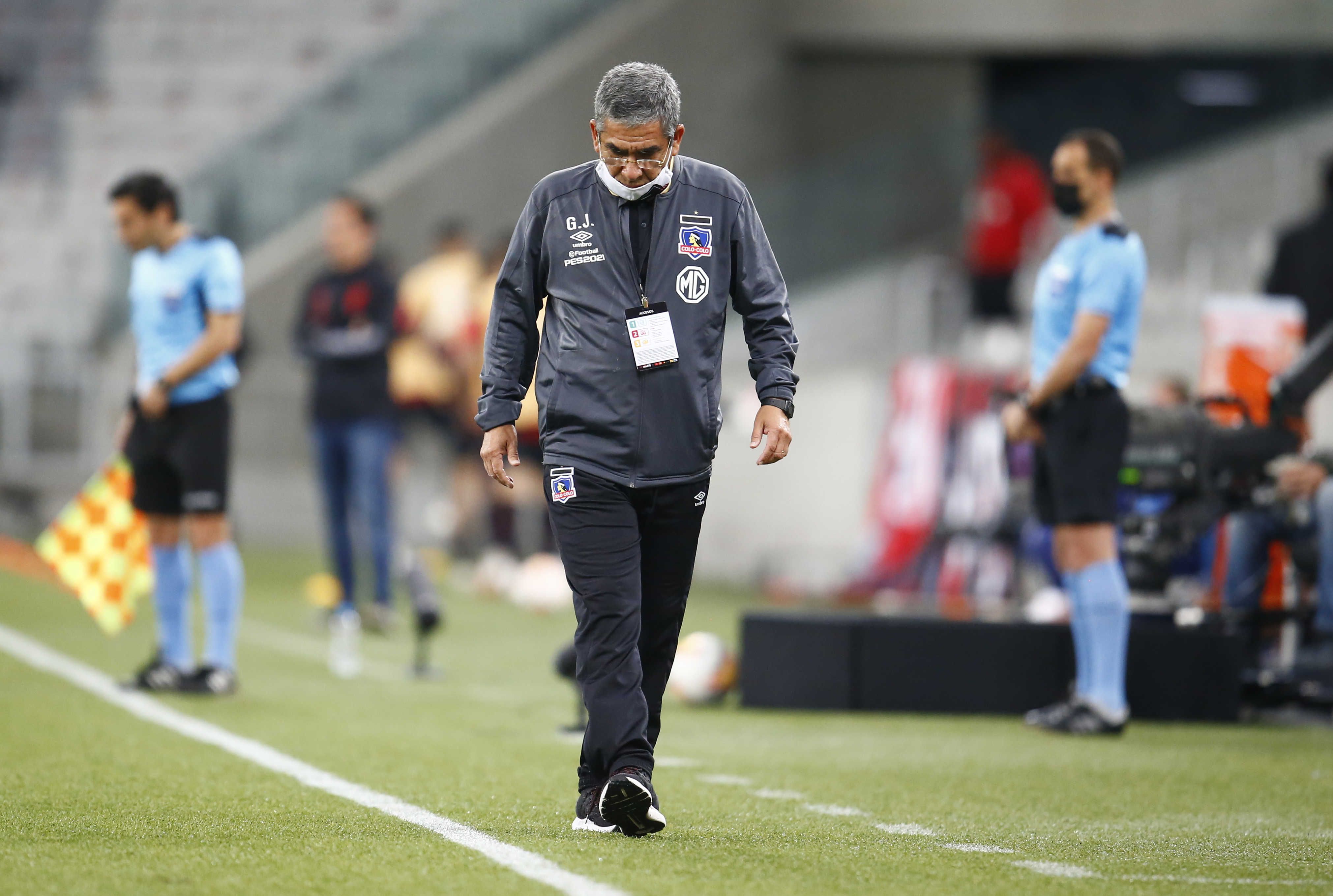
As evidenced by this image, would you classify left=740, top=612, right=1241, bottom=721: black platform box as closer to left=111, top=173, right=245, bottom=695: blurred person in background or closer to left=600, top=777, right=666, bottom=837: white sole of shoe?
left=111, top=173, right=245, bottom=695: blurred person in background

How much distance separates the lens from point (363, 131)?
60.3 feet

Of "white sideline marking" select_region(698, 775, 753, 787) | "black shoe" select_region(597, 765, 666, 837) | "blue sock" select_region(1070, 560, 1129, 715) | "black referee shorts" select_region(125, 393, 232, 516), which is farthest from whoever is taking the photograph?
"black referee shorts" select_region(125, 393, 232, 516)

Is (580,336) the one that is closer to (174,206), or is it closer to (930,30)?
(174,206)

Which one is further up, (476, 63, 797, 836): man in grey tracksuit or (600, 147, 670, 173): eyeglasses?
(600, 147, 670, 173): eyeglasses

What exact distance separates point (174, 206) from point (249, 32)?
Result: 14.5 metres

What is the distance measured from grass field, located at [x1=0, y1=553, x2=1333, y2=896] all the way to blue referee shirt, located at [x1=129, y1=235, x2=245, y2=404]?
4.46 ft

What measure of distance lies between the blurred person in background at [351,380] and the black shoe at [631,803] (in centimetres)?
624

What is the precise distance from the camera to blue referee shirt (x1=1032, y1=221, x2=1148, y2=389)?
7328 millimetres

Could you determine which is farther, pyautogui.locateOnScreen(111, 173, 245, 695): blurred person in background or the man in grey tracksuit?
pyautogui.locateOnScreen(111, 173, 245, 695): blurred person in background

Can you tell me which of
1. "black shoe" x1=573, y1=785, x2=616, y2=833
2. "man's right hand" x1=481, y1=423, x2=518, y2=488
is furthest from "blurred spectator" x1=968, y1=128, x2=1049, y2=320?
"black shoe" x1=573, y1=785, x2=616, y2=833

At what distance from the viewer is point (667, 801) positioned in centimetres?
561

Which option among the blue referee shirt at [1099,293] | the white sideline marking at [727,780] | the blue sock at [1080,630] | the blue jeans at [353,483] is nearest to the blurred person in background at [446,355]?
the blue jeans at [353,483]

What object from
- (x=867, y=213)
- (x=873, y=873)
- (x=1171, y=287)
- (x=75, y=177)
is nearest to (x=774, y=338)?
(x=873, y=873)

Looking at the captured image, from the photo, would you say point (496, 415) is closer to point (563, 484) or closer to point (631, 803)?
point (563, 484)
